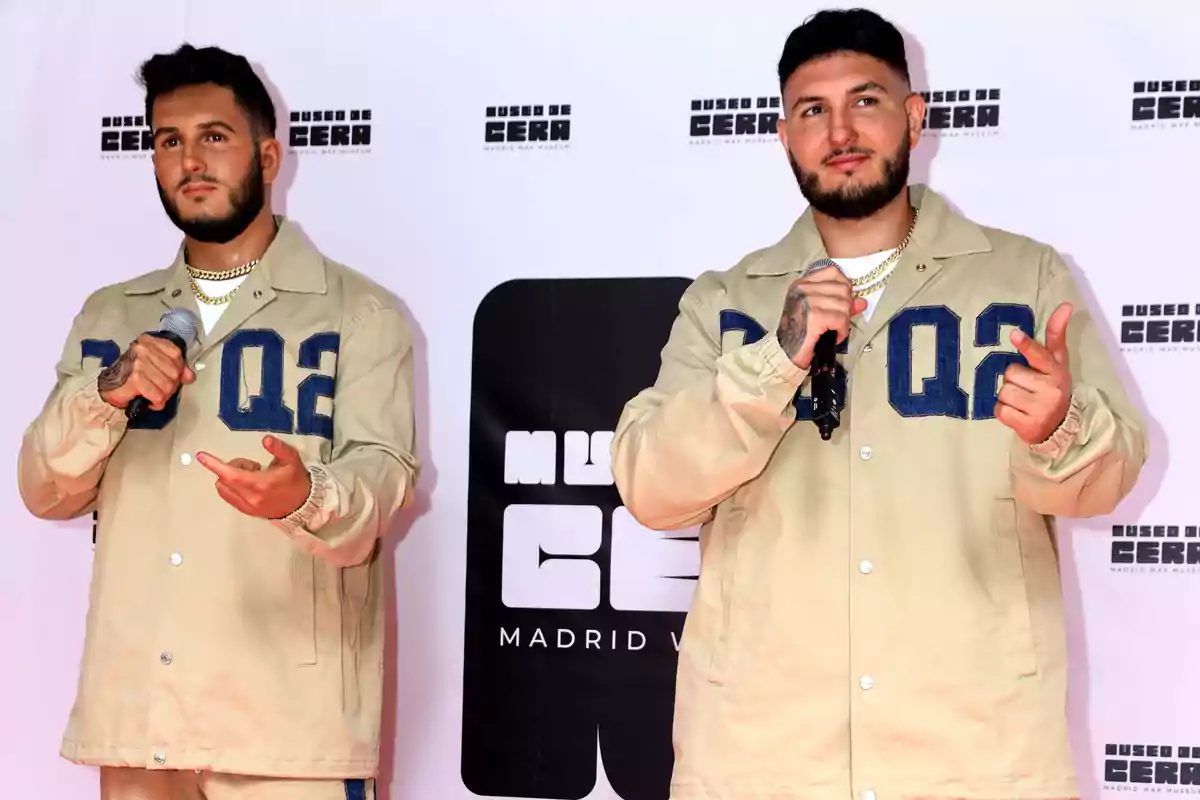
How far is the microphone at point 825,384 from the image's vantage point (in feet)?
7.51

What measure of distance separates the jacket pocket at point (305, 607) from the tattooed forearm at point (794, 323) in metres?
1.02

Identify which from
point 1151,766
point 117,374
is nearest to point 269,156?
point 117,374

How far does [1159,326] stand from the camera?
3127 millimetres

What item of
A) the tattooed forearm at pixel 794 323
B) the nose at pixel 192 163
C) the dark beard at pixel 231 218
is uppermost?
the nose at pixel 192 163

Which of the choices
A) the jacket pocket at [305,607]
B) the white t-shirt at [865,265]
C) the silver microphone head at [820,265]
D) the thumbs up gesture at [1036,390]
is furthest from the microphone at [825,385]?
the jacket pocket at [305,607]

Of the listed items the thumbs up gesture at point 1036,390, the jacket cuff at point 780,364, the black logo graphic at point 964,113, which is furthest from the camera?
the black logo graphic at point 964,113

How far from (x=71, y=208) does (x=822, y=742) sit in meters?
2.29

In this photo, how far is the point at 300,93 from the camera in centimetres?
360

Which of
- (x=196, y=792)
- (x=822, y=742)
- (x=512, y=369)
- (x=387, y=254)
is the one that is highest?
(x=387, y=254)

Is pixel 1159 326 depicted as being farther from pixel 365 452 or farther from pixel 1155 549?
pixel 365 452

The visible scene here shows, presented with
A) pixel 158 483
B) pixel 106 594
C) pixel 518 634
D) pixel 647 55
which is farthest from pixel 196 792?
pixel 647 55

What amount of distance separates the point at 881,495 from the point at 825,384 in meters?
0.25

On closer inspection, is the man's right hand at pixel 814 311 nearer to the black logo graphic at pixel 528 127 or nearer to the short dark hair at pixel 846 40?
the short dark hair at pixel 846 40

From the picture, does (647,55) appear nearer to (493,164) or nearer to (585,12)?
(585,12)
